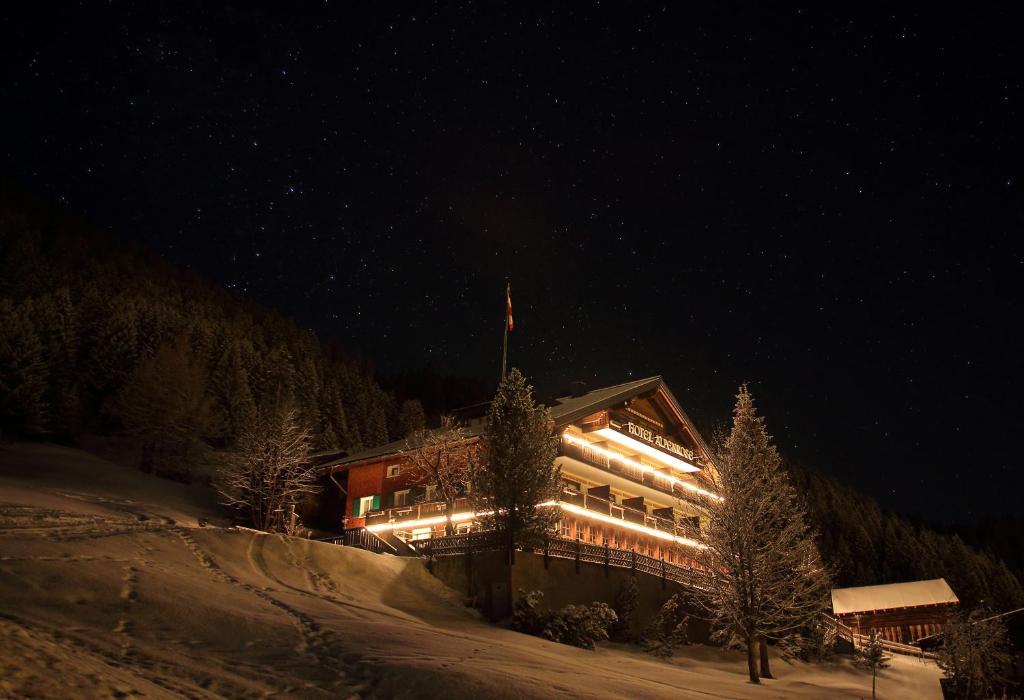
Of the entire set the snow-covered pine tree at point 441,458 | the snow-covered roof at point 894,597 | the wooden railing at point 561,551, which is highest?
the snow-covered pine tree at point 441,458

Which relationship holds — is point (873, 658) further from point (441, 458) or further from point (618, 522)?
point (441, 458)

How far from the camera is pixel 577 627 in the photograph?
25.8 m

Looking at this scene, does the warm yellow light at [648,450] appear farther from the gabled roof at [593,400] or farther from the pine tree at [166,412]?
the pine tree at [166,412]

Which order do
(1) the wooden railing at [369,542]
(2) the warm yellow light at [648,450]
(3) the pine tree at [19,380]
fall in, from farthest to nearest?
(3) the pine tree at [19,380], (2) the warm yellow light at [648,450], (1) the wooden railing at [369,542]

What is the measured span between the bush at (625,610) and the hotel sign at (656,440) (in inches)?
567

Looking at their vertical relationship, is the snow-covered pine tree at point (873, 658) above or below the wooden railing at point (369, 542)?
below

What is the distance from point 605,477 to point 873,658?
22534 millimetres

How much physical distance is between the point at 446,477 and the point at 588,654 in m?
19.3

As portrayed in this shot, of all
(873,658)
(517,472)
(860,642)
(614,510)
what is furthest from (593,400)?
(873,658)

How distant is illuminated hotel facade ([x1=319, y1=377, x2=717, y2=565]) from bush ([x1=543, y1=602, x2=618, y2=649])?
11.3 meters

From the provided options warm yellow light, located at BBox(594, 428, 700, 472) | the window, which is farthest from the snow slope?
the window

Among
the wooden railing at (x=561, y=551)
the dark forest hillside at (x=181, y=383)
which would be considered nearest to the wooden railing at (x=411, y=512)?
the wooden railing at (x=561, y=551)

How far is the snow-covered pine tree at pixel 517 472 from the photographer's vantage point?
98.0ft

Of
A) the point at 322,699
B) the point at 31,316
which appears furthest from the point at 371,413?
the point at 322,699
